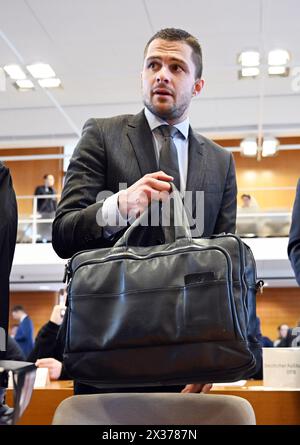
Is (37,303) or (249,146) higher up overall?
(249,146)

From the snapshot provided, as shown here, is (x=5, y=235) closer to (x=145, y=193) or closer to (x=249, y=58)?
(x=145, y=193)

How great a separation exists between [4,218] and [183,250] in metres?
0.39

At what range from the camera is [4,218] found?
4.54ft

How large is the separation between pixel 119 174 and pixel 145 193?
1.09 ft

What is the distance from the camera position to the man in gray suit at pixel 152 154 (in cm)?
164

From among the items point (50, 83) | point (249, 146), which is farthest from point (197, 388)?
point (249, 146)

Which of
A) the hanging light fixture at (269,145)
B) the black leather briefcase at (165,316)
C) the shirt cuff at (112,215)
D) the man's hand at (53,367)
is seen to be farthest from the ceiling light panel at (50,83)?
the black leather briefcase at (165,316)

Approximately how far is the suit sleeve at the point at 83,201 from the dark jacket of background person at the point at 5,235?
166 mm

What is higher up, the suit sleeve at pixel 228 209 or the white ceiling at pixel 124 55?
the white ceiling at pixel 124 55

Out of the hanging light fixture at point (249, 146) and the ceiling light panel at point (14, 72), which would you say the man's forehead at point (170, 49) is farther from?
the hanging light fixture at point (249, 146)

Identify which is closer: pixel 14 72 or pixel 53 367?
pixel 53 367

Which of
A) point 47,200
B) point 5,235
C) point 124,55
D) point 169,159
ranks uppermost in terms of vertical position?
point 124,55

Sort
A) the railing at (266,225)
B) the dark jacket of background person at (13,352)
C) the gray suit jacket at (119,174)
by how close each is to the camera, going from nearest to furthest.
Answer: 1. the gray suit jacket at (119,174)
2. the dark jacket of background person at (13,352)
3. the railing at (266,225)

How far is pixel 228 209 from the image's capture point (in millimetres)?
1792
